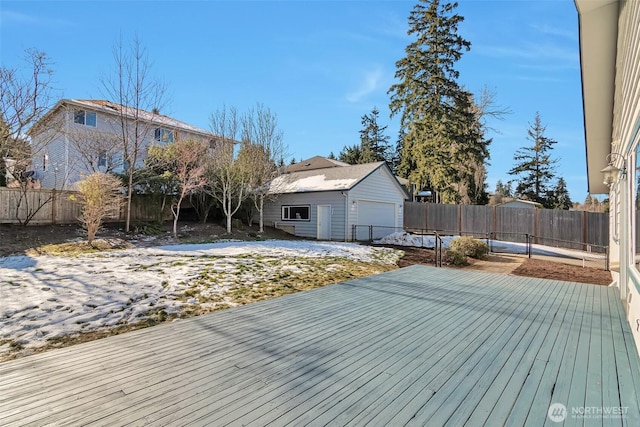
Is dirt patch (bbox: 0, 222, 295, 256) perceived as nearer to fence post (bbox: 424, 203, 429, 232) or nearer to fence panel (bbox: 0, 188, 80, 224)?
fence panel (bbox: 0, 188, 80, 224)

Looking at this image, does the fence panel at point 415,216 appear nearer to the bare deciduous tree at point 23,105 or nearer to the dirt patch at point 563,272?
the dirt patch at point 563,272

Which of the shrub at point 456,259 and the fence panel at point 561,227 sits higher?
the fence panel at point 561,227

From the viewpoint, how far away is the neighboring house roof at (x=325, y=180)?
634 inches

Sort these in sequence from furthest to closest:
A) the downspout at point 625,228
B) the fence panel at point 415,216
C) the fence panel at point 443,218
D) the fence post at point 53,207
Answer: the fence panel at point 415,216, the fence panel at point 443,218, the fence post at point 53,207, the downspout at point 625,228

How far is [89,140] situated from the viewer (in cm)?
1591

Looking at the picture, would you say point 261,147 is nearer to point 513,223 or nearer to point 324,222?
point 324,222

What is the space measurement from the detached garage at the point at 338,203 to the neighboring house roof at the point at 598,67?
9.35 meters

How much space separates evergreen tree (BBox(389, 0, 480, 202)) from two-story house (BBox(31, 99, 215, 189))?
15.8 m

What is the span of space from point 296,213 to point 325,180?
2354 millimetres

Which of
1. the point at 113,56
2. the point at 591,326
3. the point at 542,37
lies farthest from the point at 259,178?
the point at 591,326

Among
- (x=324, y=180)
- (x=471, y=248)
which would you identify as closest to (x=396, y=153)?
(x=324, y=180)

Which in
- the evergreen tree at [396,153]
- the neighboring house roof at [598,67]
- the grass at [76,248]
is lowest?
the grass at [76,248]

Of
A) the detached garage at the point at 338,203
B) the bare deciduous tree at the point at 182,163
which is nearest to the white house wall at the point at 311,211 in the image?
the detached garage at the point at 338,203

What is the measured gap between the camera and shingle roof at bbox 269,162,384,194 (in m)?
16.1
